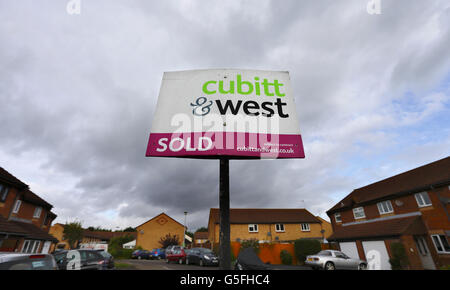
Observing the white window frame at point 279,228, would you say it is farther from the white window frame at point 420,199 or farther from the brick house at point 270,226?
the white window frame at point 420,199

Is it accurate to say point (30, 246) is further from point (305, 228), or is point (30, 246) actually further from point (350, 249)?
point (305, 228)

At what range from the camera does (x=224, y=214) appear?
118 inches

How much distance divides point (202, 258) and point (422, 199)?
19.4 m

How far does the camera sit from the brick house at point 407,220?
50.6 ft

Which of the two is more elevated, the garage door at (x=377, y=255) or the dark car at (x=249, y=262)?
the dark car at (x=249, y=262)

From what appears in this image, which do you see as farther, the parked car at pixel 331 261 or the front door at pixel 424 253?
the front door at pixel 424 253

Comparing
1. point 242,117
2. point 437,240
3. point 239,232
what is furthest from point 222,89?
point 239,232

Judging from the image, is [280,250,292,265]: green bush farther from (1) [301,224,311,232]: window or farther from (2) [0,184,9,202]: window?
(2) [0,184,9,202]: window

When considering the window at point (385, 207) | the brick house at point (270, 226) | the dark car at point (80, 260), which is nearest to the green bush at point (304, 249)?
the window at point (385, 207)

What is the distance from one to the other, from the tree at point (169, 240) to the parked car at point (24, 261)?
127 feet

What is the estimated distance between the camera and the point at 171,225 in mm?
42219

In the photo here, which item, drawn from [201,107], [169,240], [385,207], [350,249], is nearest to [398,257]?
[350,249]
